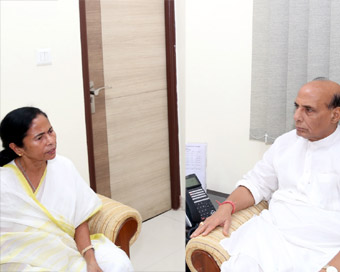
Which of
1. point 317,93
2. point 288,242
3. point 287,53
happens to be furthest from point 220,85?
point 288,242

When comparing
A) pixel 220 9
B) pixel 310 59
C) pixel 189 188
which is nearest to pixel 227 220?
pixel 189 188

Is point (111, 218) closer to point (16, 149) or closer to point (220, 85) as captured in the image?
point (16, 149)

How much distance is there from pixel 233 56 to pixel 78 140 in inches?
31.8

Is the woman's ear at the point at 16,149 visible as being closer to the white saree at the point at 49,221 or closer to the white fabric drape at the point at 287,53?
the white saree at the point at 49,221

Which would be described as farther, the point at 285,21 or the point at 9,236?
the point at 285,21

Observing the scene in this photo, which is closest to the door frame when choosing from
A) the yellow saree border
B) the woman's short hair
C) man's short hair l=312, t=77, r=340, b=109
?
the yellow saree border

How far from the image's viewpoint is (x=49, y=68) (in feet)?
5.82

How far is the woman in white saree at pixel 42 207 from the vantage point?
168cm

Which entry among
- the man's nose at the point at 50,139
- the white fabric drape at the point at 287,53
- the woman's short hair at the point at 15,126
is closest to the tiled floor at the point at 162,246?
the white fabric drape at the point at 287,53

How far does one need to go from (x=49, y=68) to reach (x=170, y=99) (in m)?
0.64

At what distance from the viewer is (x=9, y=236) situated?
5.73ft

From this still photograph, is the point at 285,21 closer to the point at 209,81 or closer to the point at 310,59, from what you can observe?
the point at 310,59

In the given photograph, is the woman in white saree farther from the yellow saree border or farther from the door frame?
the door frame

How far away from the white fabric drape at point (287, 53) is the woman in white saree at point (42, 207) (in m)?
0.90
